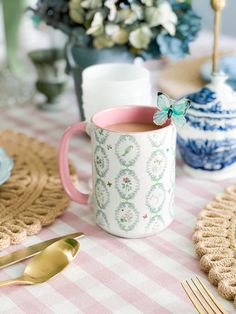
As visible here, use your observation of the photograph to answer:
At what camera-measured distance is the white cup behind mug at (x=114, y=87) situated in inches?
31.2

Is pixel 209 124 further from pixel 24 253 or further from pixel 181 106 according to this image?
pixel 24 253

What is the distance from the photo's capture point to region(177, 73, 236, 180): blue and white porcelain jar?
77cm

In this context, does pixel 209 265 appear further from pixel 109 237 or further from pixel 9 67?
pixel 9 67

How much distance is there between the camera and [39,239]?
2.20 ft

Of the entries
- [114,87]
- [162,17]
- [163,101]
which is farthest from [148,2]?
[163,101]

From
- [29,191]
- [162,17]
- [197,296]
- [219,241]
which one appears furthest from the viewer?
[162,17]

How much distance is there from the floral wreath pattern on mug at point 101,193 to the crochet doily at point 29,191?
0.07 metres

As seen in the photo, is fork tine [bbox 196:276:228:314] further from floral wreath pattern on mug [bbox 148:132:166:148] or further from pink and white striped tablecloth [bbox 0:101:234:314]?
floral wreath pattern on mug [bbox 148:132:166:148]

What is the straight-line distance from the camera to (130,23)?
2.88 feet

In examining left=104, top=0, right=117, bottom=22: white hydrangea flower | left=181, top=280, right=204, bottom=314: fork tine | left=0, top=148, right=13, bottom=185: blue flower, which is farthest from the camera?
left=104, top=0, right=117, bottom=22: white hydrangea flower

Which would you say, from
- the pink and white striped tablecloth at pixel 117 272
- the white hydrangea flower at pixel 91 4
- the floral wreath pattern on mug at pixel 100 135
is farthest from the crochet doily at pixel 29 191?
the white hydrangea flower at pixel 91 4

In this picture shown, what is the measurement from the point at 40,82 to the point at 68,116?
9 centimetres

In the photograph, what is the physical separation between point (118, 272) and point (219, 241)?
0.12 meters

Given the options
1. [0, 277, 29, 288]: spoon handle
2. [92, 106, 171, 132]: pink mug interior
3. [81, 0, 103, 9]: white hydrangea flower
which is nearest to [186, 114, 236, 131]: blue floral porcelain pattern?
[92, 106, 171, 132]: pink mug interior
